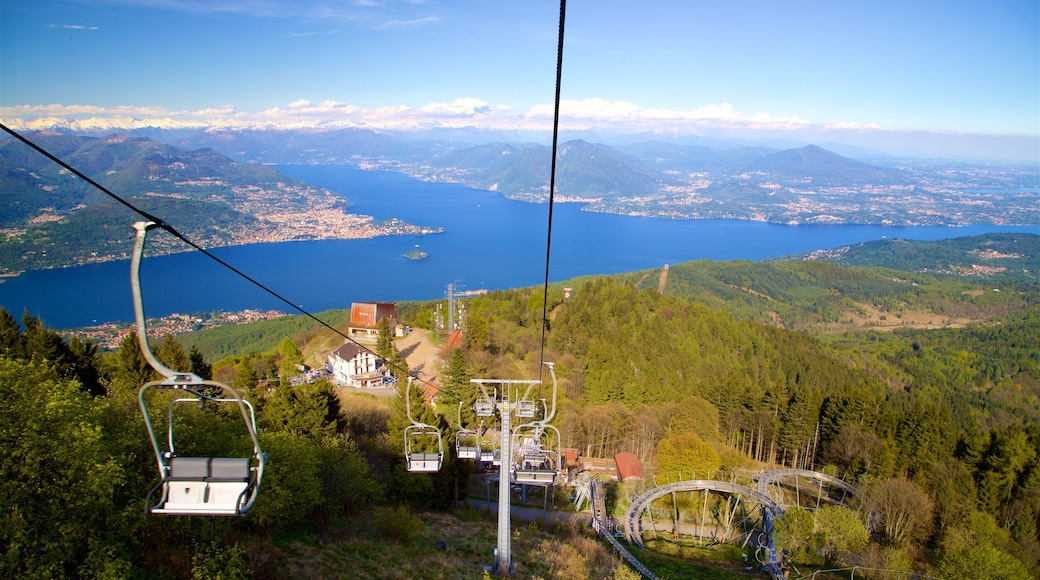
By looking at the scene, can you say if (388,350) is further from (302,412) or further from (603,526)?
(603,526)

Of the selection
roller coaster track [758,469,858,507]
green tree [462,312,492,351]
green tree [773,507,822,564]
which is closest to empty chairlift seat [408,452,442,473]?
green tree [773,507,822,564]

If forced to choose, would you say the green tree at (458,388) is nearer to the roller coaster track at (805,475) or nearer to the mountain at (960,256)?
the roller coaster track at (805,475)

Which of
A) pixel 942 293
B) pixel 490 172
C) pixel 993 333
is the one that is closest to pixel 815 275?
pixel 942 293

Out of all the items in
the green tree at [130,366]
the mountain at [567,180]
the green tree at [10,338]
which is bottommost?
the green tree at [130,366]

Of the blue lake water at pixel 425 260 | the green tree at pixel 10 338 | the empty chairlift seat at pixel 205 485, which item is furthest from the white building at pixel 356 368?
the empty chairlift seat at pixel 205 485

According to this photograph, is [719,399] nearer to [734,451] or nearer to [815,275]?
[734,451]

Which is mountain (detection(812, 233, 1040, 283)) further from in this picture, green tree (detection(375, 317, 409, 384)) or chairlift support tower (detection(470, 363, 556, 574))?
chairlift support tower (detection(470, 363, 556, 574))
